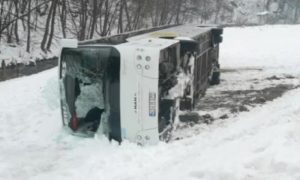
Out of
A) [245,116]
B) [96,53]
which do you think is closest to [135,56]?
[96,53]

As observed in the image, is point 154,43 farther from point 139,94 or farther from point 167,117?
point 167,117

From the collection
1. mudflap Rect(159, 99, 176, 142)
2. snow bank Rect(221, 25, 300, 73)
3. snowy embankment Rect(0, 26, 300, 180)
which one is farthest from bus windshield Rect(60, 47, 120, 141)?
snow bank Rect(221, 25, 300, 73)

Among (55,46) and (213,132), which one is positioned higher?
(213,132)

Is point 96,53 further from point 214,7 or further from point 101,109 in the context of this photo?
point 214,7

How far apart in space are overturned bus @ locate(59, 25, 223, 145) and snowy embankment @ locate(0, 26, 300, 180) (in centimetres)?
28

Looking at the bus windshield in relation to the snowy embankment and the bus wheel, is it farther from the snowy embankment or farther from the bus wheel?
the bus wheel

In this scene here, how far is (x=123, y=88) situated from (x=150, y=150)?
94 centimetres

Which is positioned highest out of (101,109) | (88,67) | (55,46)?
(88,67)

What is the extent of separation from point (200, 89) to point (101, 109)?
158 inches

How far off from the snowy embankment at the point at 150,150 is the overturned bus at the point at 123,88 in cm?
28

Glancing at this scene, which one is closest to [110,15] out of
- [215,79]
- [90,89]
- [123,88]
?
[215,79]

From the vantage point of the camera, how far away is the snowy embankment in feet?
17.9

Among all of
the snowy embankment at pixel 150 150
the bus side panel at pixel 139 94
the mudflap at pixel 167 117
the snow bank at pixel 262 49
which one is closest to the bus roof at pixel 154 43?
the bus side panel at pixel 139 94

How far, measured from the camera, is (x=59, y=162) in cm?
687
